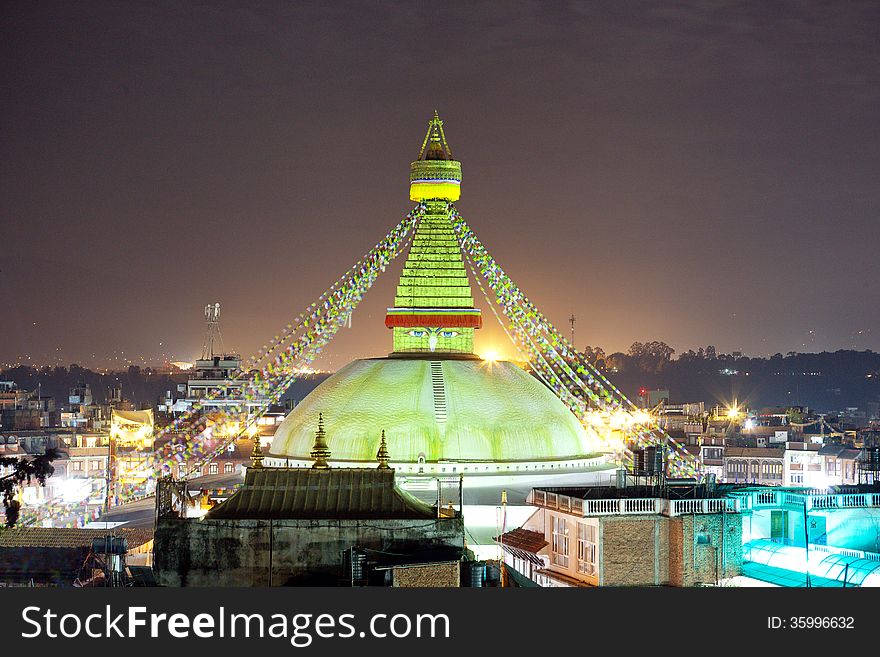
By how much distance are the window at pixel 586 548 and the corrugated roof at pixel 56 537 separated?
38.6ft

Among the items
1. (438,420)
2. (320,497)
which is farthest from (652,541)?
(438,420)

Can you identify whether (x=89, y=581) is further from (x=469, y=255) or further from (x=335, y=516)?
(x=469, y=255)

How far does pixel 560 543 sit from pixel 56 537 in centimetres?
1306

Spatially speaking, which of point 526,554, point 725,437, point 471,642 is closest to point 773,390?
point 725,437

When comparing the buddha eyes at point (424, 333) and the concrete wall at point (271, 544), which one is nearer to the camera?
the concrete wall at point (271, 544)

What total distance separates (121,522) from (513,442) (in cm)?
1084

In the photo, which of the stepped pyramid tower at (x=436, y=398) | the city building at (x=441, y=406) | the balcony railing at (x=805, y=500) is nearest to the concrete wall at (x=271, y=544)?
the balcony railing at (x=805, y=500)

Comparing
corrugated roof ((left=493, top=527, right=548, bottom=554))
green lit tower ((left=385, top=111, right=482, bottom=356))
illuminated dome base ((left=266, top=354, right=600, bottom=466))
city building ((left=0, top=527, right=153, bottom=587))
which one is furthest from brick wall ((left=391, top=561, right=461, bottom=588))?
green lit tower ((left=385, top=111, right=482, bottom=356))

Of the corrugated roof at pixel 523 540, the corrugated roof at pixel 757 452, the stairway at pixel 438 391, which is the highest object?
the stairway at pixel 438 391

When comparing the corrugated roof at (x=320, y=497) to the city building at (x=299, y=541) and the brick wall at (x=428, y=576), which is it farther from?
the brick wall at (x=428, y=576)

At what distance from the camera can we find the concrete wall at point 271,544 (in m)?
29.3

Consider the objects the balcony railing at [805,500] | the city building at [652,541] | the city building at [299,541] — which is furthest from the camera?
the balcony railing at [805,500]

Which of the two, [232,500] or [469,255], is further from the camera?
[469,255]

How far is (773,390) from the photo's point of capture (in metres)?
172
